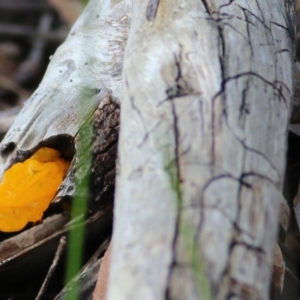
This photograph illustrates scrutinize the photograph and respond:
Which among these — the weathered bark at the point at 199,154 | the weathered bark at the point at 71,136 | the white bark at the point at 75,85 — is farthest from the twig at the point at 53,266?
the weathered bark at the point at 199,154

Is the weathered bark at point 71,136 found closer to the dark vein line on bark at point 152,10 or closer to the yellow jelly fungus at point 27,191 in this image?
the yellow jelly fungus at point 27,191

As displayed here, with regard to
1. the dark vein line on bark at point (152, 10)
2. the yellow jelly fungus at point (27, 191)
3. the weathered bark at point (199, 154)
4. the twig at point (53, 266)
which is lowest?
the twig at point (53, 266)

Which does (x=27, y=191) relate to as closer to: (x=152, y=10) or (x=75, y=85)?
(x=75, y=85)

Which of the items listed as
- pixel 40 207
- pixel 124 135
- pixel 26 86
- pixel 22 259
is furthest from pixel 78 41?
pixel 26 86

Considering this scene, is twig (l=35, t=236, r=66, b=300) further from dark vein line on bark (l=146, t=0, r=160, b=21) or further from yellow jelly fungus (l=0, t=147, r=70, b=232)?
dark vein line on bark (l=146, t=0, r=160, b=21)

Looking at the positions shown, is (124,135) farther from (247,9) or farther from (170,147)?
(247,9)
